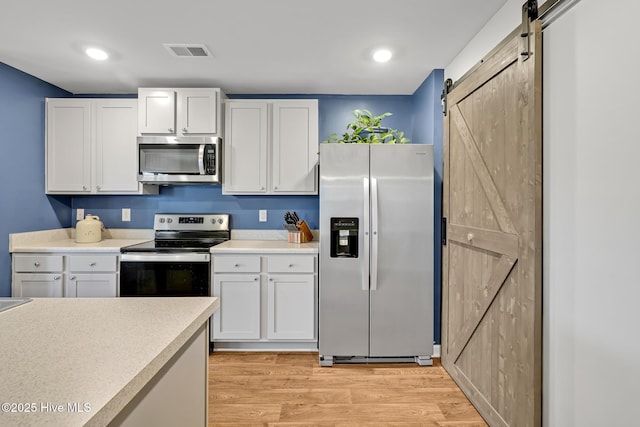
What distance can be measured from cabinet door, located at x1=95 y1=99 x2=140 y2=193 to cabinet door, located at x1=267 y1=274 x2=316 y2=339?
1.73 metres

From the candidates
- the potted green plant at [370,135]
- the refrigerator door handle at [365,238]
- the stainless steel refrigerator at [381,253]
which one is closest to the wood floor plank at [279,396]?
the stainless steel refrigerator at [381,253]

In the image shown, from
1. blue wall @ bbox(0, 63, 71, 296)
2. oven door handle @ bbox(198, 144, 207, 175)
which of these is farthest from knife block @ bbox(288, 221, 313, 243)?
blue wall @ bbox(0, 63, 71, 296)

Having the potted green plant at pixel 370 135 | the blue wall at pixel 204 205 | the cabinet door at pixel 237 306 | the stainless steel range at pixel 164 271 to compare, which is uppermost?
the potted green plant at pixel 370 135

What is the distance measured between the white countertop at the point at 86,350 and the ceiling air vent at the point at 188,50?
1.99 m

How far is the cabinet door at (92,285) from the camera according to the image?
297 cm

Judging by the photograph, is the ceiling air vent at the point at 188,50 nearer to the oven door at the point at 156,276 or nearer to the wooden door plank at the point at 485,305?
the oven door at the point at 156,276

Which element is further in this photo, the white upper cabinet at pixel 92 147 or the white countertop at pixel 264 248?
the white upper cabinet at pixel 92 147

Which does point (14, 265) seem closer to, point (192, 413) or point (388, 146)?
point (192, 413)

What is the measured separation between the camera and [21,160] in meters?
3.04

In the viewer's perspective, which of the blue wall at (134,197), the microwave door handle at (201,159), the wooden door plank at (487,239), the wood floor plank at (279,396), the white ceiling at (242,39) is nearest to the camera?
the wooden door plank at (487,239)

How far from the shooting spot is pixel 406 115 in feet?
11.8

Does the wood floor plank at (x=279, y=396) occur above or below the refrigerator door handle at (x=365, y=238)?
below

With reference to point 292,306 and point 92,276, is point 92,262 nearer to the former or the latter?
point 92,276

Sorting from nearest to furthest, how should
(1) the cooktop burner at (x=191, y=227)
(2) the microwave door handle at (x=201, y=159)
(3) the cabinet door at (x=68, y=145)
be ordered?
1. (2) the microwave door handle at (x=201, y=159)
2. (3) the cabinet door at (x=68, y=145)
3. (1) the cooktop burner at (x=191, y=227)
